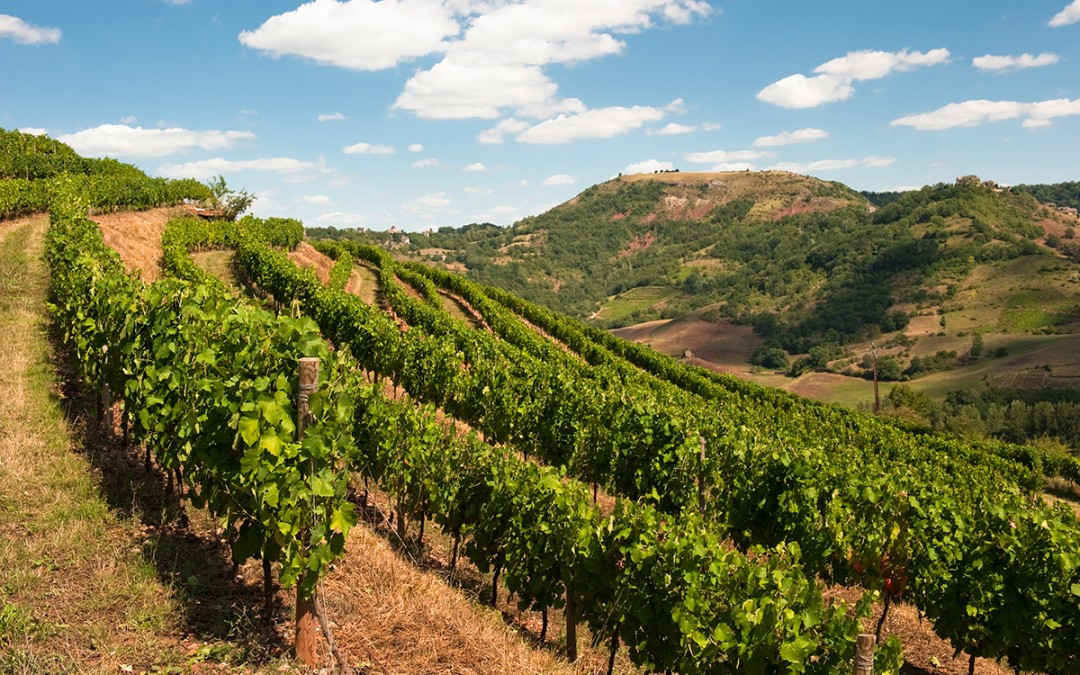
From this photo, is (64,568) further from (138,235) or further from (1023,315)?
(1023,315)

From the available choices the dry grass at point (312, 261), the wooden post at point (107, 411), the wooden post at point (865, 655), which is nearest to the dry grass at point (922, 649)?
the wooden post at point (865, 655)

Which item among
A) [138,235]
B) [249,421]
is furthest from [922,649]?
[138,235]

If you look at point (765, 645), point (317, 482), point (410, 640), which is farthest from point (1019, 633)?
point (317, 482)

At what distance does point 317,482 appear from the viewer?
5047 millimetres

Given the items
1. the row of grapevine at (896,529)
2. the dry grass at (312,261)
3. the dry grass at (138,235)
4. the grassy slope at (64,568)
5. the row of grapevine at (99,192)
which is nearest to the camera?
the grassy slope at (64,568)

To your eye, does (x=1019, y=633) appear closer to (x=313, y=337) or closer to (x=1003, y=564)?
(x=1003, y=564)

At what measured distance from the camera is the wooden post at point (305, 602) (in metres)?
5.06

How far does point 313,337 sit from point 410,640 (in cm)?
282

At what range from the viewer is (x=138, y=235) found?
3206cm

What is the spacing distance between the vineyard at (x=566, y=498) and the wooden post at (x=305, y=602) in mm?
26

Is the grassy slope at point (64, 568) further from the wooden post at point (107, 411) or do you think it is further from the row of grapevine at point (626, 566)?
the row of grapevine at point (626, 566)

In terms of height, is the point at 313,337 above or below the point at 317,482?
above

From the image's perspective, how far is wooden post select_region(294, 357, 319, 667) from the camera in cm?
506

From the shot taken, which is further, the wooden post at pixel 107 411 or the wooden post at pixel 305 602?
the wooden post at pixel 107 411
